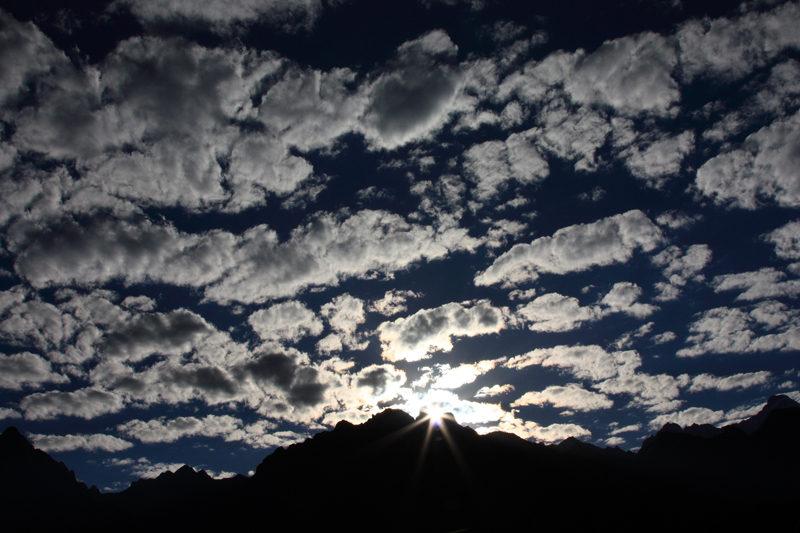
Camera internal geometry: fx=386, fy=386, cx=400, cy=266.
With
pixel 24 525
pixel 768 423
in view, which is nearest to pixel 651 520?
pixel 768 423

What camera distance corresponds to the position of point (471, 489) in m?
Result: 115

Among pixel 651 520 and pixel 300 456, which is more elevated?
pixel 300 456

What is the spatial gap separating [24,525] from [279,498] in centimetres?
15520

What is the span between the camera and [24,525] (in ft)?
614

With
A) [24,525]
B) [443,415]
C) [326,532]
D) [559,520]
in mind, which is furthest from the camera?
[24,525]

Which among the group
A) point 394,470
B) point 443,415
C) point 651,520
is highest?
point 443,415

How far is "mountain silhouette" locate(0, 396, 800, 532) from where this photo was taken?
10100 cm

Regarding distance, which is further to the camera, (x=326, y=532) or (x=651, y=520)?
(x=326, y=532)

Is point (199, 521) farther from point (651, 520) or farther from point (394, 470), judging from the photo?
point (651, 520)

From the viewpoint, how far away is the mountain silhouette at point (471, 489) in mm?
101000

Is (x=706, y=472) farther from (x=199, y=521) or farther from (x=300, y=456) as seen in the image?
(x=199, y=521)

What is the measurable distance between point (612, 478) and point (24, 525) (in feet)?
870

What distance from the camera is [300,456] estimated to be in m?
162

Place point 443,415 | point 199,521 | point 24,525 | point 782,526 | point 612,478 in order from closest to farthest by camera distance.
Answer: point 782,526 → point 612,478 → point 199,521 → point 443,415 → point 24,525
